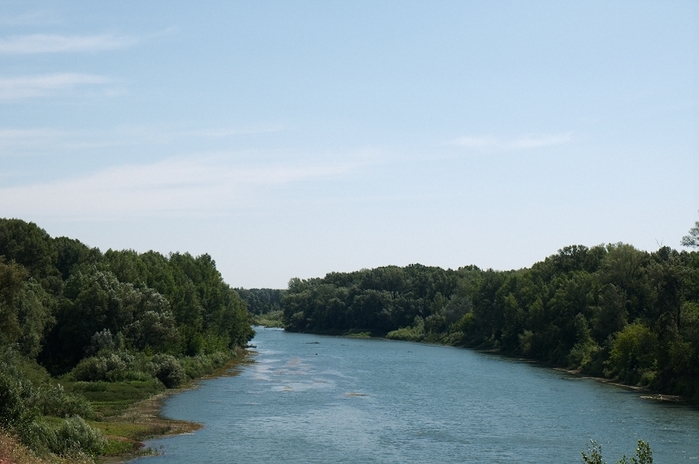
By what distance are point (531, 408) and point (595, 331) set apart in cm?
3807

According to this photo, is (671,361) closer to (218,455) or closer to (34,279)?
(218,455)

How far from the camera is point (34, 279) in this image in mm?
83312

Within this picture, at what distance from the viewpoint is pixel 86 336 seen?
3049 inches

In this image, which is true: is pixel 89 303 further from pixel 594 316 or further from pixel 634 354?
pixel 594 316

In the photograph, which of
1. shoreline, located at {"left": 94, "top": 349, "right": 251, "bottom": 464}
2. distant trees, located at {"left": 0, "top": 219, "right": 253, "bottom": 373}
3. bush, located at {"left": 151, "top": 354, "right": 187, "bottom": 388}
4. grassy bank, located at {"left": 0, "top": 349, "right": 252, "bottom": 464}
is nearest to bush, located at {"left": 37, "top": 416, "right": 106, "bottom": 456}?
grassy bank, located at {"left": 0, "top": 349, "right": 252, "bottom": 464}

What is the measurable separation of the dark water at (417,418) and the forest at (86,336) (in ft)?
15.2

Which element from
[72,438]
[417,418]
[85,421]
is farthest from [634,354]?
[72,438]

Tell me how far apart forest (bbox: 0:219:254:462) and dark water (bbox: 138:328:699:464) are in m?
4.64

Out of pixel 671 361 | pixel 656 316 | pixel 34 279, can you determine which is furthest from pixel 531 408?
pixel 34 279

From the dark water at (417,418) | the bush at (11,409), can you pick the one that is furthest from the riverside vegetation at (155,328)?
the dark water at (417,418)

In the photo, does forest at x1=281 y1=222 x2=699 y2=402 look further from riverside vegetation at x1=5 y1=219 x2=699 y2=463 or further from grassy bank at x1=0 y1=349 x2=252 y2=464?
grassy bank at x1=0 y1=349 x2=252 y2=464

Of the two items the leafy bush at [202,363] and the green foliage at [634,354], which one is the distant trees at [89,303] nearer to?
the leafy bush at [202,363]

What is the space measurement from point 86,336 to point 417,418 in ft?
124

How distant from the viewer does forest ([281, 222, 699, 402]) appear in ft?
237
